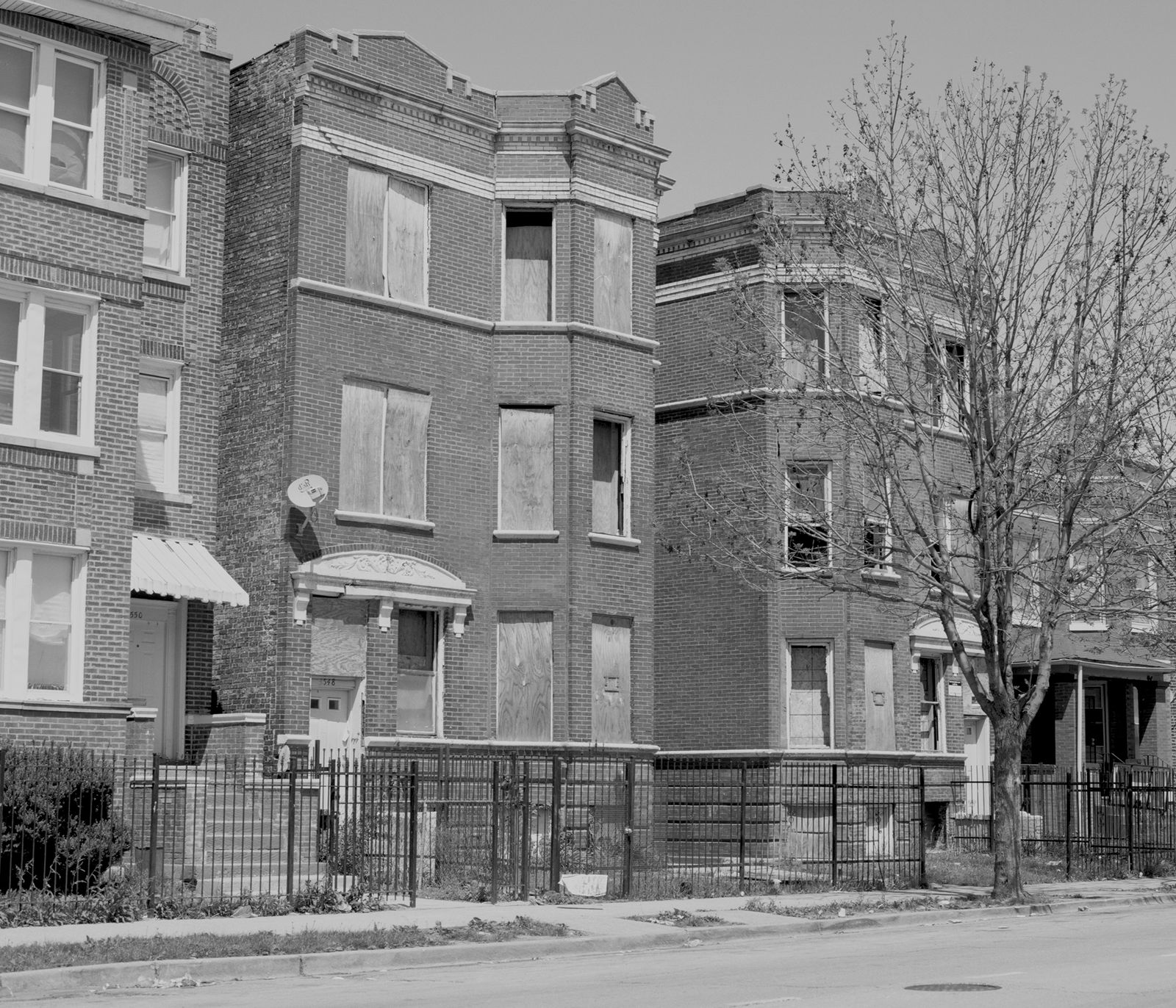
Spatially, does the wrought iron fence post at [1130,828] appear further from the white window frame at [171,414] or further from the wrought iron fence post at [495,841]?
the white window frame at [171,414]

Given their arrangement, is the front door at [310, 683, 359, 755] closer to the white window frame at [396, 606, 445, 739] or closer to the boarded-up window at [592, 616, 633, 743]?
the white window frame at [396, 606, 445, 739]

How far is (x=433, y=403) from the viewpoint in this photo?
2850 centimetres

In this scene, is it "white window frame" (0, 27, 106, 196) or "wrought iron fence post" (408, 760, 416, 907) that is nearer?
"wrought iron fence post" (408, 760, 416, 907)

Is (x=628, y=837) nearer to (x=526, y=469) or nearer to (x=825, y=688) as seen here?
(x=526, y=469)

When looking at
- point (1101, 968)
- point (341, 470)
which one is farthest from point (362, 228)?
point (1101, 968)

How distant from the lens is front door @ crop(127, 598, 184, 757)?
2570 cm

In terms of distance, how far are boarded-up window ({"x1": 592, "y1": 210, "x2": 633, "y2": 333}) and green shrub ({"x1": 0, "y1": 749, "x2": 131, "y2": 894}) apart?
13.5 m

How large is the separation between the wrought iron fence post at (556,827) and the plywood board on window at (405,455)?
24.2 feet

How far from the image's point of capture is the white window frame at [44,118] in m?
22.3

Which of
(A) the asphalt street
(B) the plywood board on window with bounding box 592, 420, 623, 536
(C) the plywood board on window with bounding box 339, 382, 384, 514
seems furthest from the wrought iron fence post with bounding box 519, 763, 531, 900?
(B) the plywood board on window with bounding box 592, 420, 623, 536

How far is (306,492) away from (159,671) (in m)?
3.51


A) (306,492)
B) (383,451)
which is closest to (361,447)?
(383,451)

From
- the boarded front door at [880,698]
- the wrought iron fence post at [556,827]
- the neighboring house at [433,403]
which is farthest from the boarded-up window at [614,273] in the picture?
the wrought iron fence post at [556,827]

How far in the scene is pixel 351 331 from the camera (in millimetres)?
27625
